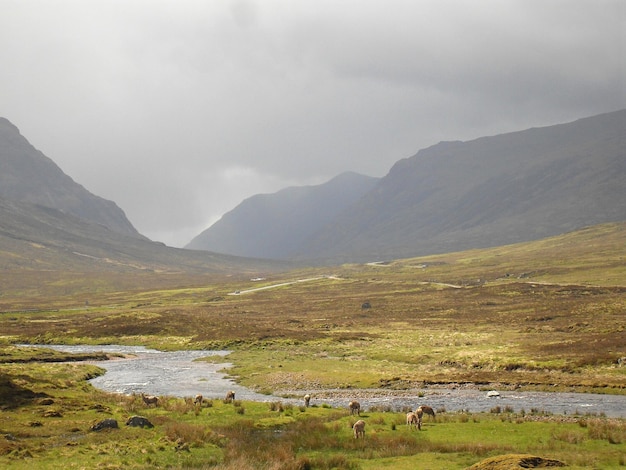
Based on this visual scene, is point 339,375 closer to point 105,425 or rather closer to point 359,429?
point 359,429

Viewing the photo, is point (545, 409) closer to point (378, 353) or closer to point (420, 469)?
point (420, 469)

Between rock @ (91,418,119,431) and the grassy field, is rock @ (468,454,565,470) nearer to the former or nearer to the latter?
the grassy field

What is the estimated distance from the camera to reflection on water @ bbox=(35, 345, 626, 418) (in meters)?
43.8

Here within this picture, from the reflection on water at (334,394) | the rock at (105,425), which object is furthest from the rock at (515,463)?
the rock at (105,425)

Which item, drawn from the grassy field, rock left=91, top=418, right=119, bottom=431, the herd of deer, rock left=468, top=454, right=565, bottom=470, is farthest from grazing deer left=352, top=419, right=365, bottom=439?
rock left=91, top=418, right=119, bottom=431

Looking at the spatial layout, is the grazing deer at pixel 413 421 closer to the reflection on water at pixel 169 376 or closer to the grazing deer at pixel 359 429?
the grazing deer at pixel 359 429

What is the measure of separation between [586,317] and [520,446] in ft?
257

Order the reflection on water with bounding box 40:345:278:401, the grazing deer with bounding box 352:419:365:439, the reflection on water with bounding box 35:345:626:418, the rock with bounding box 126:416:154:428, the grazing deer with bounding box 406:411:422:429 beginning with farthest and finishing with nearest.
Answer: the reflection on water with bounding box 40:345:278:401 → the reflection on water with bounding box 35:345:626:418 → the rock with bounding box 126:416:154:428 → the grazing deer with bounding box 406:411:422:429 → the grazing deer with bounding box 352:419:365:439

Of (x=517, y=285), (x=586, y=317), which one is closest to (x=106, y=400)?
(x=586, y=317)

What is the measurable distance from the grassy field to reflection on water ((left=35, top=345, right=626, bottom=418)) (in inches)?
106

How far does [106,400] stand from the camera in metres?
46.4

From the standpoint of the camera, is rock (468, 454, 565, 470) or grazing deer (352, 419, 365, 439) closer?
rock (468, 454, 565, 470)

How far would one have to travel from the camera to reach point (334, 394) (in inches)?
2068

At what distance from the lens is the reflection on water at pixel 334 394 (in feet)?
144
